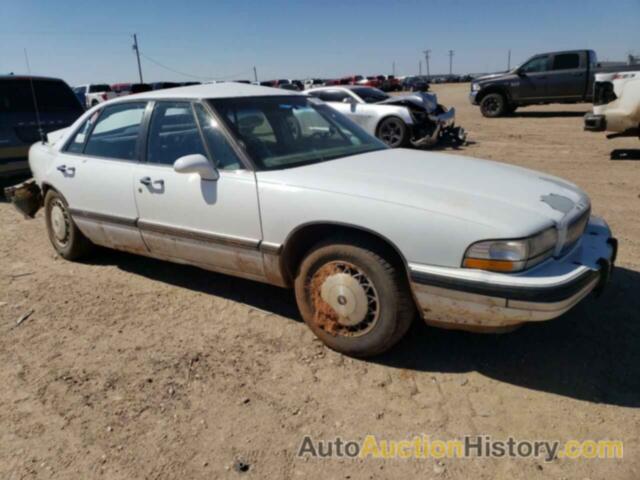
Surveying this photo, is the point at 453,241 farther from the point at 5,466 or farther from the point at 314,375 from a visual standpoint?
the point at 5,466

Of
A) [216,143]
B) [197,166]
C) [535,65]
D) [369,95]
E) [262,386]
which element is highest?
[535,65]

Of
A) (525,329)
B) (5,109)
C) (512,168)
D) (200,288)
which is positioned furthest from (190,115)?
(5,109)

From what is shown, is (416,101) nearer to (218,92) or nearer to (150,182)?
(218,92)

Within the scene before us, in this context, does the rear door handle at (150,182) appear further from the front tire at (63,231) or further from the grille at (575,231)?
the grille at (575,231)

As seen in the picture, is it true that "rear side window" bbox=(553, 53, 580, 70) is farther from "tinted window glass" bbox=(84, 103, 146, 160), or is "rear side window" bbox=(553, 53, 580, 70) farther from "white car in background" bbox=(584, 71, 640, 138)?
"tinted window glass" bbox=(84, 103, 146, 160)

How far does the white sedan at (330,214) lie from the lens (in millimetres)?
2578

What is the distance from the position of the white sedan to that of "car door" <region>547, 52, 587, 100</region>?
14276 mm

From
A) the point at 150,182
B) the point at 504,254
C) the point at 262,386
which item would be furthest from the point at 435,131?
the point at 262,386

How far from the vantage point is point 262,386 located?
288cm

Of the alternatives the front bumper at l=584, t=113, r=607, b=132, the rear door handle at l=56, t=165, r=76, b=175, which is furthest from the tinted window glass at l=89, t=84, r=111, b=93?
the rear door handle at l=56, t=165, r=76, b=175

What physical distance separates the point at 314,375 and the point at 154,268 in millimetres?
2332

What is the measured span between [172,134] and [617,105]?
7778mm

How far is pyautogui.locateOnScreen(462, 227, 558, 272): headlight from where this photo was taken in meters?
2.51

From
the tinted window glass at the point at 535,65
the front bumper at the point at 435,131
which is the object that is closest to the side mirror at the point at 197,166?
the front bumper at the point at 435,131
